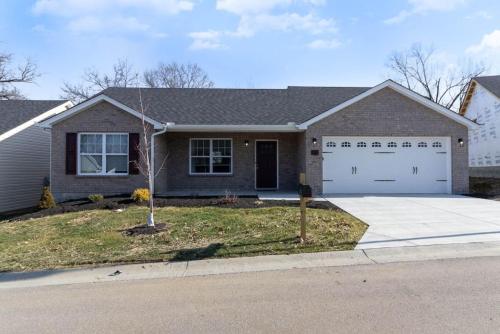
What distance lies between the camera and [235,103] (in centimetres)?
1845

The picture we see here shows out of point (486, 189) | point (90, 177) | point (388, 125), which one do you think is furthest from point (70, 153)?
point (486, 189)

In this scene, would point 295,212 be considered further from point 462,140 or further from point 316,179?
point 462,140

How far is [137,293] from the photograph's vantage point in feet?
17.7

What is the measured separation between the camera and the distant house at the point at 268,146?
49.4 feet

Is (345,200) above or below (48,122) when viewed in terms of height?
below

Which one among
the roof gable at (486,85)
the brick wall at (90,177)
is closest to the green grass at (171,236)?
the brick wall at (90,177)

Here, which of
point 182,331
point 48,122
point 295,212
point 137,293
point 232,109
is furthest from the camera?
point 232,109

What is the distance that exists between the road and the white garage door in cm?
955

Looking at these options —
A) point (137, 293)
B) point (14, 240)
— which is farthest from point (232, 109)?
point (137, 293)

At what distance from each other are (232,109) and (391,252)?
11722 millimetres

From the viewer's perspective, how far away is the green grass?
7.38m

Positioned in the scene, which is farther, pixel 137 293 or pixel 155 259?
pixel 155 259

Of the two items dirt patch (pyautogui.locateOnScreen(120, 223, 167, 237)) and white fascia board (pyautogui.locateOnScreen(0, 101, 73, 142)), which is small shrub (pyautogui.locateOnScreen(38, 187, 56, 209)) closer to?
white fascia board (pyautogui.locateOnScreen(0, 101, 73, 142))

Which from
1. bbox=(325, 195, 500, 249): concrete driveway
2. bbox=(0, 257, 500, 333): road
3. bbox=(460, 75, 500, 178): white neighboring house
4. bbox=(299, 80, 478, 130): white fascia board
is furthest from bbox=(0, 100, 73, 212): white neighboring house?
bbox=(460, 75, 500, 178): white neighboring house
